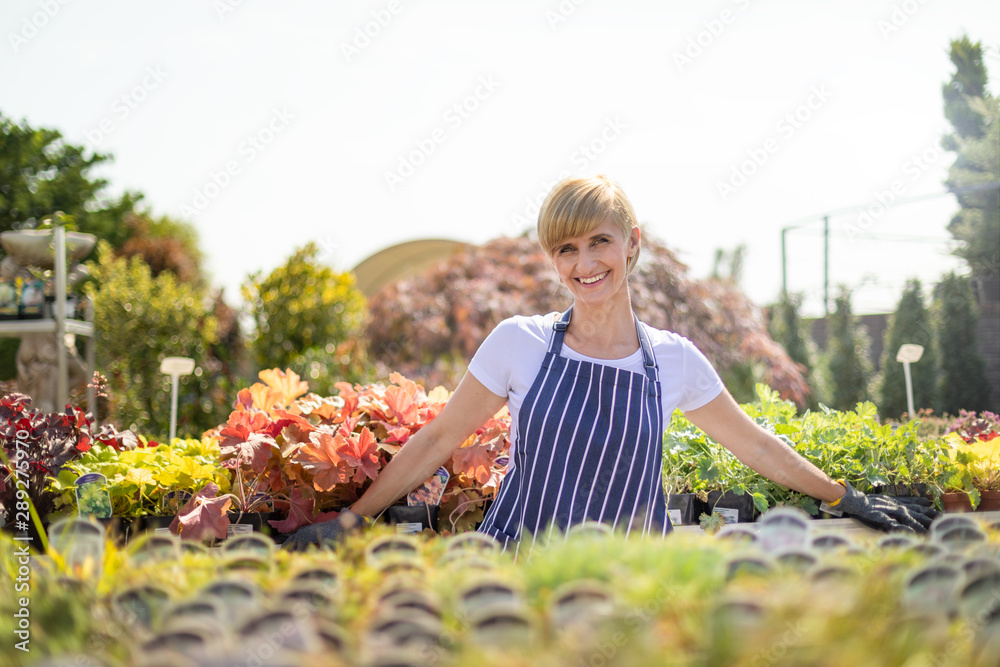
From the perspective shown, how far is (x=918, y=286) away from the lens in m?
8.28

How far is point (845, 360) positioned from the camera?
9.18 meters

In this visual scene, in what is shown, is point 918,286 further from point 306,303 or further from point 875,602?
point 875,602

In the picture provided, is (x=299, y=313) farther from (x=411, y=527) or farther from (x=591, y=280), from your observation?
(x=591, y=280)

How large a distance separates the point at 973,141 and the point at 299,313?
5587mm

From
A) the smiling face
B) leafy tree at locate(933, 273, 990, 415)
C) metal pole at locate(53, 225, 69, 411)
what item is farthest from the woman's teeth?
leafy tree at locate(933, 273, 990, 415)

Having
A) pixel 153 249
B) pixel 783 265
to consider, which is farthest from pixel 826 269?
pixel 153 249

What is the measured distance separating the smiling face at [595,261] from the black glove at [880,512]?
2.84 ft

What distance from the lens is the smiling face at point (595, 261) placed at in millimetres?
1621

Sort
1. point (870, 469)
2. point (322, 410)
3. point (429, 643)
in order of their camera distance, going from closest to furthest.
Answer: point (429, 643) → point (322, 410) → point (870, 469)

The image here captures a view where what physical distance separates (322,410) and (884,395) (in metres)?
8.39

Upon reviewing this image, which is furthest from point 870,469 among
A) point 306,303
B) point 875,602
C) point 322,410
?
point 306,303

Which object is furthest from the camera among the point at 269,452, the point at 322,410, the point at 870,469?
the point at 870,469

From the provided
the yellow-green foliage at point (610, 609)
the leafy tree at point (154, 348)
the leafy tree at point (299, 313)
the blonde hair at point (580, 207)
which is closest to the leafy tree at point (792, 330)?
the leafy tree at point (299, 313)

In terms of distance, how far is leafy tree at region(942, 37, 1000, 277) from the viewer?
452 centimetres
